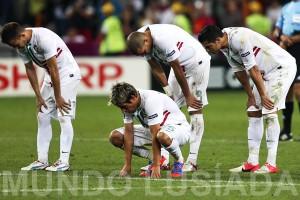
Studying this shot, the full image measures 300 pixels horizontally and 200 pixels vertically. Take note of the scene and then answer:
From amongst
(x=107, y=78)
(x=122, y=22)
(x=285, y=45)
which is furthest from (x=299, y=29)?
(x=122, y=22)

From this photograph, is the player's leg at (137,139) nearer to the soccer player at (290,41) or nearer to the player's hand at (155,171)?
the player's hand at (155,171)

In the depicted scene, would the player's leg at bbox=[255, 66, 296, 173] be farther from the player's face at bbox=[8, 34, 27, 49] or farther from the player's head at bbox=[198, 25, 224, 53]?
the player's face at bbox=[8, 34, 27, 49]

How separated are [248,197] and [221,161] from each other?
3.36 metres

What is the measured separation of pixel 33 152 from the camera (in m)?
14.2

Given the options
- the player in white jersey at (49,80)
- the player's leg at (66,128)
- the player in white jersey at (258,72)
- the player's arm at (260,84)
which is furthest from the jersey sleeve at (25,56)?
the player's arm at (260,84)

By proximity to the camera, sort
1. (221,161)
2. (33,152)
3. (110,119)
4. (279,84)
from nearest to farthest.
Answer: (279,84) → (221,161) → (33,152) → (110,119)

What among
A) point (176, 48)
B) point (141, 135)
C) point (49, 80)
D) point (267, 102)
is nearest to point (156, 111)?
point (141, 135)

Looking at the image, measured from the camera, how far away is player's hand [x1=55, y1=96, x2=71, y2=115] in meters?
12.1

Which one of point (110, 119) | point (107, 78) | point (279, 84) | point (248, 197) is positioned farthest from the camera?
point (107, 78)

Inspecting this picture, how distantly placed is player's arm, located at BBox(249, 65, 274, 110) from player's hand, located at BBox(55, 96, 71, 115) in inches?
92.8

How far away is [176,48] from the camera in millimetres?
11820

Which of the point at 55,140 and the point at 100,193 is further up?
the point at 100,193

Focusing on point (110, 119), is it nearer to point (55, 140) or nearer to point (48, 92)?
point (55, 140)

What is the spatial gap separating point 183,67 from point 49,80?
174 centimetres
